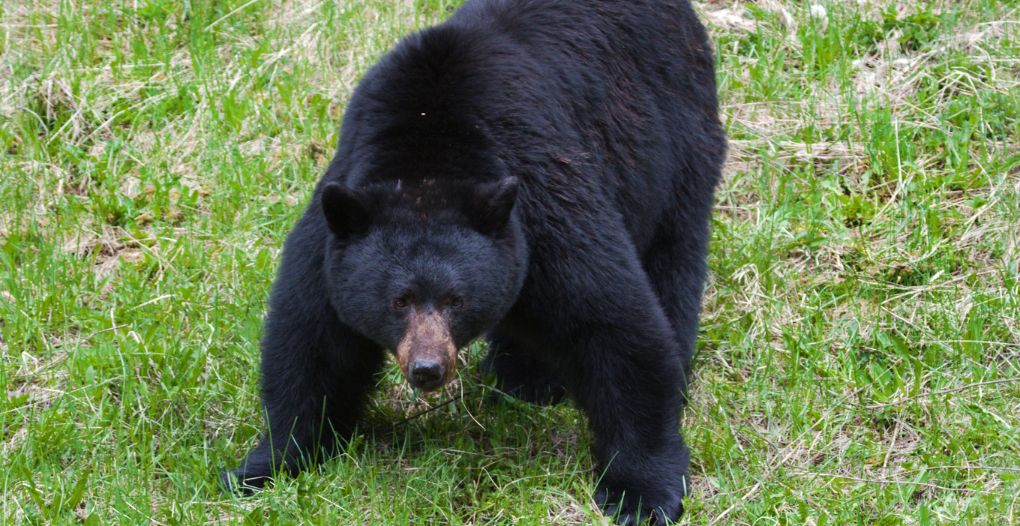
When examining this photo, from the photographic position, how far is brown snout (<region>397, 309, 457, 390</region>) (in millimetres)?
4543

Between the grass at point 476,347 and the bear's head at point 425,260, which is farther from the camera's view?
the grass at point 476,347

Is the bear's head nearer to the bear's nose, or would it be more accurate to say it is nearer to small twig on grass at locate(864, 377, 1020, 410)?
the bear's nose

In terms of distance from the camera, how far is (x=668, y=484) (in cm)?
509

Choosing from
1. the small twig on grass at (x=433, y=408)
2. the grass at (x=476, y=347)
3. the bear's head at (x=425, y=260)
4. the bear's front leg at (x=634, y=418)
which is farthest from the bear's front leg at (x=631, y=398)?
the small twig on grass at (x=433, y=408)

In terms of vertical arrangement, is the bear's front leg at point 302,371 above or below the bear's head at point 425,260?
below

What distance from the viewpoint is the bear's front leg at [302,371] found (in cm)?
506

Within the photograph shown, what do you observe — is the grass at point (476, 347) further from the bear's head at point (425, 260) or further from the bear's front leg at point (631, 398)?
the bear's head at point (425, 260)

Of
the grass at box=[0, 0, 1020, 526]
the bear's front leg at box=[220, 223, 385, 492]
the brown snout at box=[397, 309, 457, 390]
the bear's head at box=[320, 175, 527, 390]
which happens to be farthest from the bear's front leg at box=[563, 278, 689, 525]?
the bear's front leg at box=[220, 223, 385, 492]

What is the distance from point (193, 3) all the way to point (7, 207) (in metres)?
1.99

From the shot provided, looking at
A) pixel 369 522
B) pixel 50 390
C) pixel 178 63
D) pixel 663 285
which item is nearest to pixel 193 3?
pixel 178 63

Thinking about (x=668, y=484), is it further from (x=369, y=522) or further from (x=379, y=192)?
(x=379, y=192)

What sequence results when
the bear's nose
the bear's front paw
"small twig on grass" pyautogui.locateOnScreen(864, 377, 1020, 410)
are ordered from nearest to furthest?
the bear's nose, the bear's front paw, "small twig on grass" pyautogui.locateOnScreen(864, 377, 1020, 410)

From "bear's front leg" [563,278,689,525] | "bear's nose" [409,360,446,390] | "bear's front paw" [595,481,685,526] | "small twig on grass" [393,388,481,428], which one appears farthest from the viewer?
"small twig on grass" [393,388,481,428]

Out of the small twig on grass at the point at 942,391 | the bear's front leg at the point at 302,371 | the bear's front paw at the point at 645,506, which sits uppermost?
the bear's front leg at the point at 302,371
